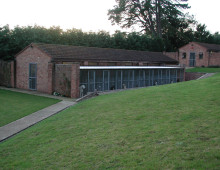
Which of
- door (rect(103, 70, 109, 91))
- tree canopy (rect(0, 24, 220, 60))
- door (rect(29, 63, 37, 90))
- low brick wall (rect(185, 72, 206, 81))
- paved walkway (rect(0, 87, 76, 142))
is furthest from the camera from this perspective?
low brick wall (rect(185, 72, 206, 81))

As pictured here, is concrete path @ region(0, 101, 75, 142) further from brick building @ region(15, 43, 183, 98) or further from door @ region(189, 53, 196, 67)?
door @ region(189, 53, 196, 67)

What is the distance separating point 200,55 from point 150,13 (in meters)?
16.4

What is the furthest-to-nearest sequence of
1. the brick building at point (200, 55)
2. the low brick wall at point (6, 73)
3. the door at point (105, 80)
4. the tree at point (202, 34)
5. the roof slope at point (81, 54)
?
the tree at point (202, 34)
the brick building at point (200, 55)
the low brick wall at point (6, 73)
the roof slope at point (81, 54)
the door at point (105, 80)

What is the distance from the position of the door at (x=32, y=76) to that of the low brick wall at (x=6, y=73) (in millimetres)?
3013

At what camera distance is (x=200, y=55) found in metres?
36.2

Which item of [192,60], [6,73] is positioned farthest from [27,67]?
[192,60]

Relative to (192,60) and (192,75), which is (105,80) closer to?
(192,75)

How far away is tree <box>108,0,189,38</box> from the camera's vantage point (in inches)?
1821

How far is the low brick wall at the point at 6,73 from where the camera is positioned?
950 inches

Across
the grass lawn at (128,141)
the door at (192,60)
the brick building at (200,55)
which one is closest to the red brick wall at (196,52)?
the brick building at (200,55)

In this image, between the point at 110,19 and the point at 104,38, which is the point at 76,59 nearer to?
the point at 104,38

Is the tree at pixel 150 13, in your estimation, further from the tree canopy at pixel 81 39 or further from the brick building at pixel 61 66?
the brick building at pixel 61 66

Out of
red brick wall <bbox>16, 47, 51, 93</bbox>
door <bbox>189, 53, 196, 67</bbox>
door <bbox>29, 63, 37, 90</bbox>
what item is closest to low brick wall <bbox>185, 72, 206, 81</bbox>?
door <bbox>189, 53, 196, 67</bbox>

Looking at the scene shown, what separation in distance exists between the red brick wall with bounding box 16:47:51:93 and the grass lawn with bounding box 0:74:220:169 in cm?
1175
